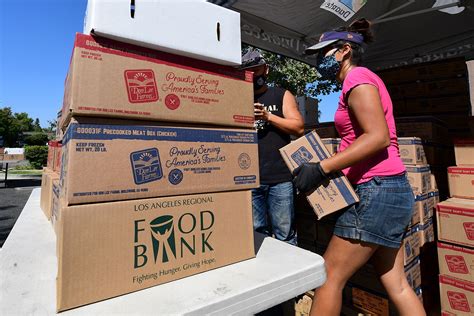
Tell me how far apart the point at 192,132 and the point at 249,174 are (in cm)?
30

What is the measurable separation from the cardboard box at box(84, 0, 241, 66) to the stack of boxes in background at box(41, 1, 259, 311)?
0.01 metres

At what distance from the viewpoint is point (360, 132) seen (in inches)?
53.6

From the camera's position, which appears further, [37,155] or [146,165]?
[37,155]

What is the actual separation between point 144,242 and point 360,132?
42.9 inches

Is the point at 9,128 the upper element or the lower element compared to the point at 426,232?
upper

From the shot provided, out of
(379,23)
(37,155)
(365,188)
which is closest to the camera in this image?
(365,188)

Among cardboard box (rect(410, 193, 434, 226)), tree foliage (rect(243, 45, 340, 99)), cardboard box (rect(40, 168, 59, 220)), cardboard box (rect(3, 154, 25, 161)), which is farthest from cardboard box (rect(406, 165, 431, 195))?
cardboard box (rect(3, 154, 25, 161))

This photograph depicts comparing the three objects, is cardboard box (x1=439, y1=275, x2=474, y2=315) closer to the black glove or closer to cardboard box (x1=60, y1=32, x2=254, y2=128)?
the black glove

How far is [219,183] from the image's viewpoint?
1039mm

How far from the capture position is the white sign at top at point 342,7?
2708 mm

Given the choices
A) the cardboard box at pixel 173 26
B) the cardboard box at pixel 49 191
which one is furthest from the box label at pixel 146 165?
the cardboard box at pixel 49 191

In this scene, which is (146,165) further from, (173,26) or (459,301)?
(459,301)

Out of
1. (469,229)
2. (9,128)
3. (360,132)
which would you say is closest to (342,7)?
(360,132)

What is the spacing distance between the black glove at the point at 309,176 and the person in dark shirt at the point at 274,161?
658mm
